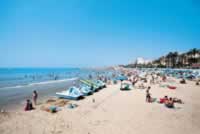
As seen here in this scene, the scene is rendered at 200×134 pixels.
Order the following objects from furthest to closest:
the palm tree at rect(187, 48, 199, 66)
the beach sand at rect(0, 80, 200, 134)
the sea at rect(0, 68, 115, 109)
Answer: the palm tree at rect(187, 48, 199, 66), the sea at rect(0, 68, 115, 109), the beach sand at rect(0, 80, 200, 134)

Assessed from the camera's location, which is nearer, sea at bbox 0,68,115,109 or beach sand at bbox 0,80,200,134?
beach sand at bbox 0,80,200,134

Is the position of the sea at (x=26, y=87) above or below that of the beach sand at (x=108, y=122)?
below

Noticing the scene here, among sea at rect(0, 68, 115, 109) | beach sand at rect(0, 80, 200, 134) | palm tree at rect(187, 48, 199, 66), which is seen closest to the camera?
beach sand at rect(0, 80, 200, 134)

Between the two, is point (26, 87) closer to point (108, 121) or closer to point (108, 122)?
point (108, 121)

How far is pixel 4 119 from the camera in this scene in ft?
28.4

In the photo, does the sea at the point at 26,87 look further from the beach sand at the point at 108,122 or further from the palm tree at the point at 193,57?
the palm tree at the point at 193,57

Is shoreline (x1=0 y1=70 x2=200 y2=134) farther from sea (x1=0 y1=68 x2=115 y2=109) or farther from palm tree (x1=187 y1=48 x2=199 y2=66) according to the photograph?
palm tree (x1=187 y1=48 x2=199 y2=66)

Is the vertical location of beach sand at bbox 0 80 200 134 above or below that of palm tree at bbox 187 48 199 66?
below

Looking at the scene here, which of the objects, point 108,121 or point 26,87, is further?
point 26,87

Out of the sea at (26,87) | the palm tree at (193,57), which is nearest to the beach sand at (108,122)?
the sea at (26,87)

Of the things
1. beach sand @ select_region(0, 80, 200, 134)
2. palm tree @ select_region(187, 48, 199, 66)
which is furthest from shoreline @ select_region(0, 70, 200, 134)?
palm tree @ select_region(187, 48, 199, 66)

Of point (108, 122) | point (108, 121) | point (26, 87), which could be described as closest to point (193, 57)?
point (26, 87)

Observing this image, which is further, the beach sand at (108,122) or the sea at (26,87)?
the sea at (26,87)

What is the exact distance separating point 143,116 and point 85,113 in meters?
3.92
